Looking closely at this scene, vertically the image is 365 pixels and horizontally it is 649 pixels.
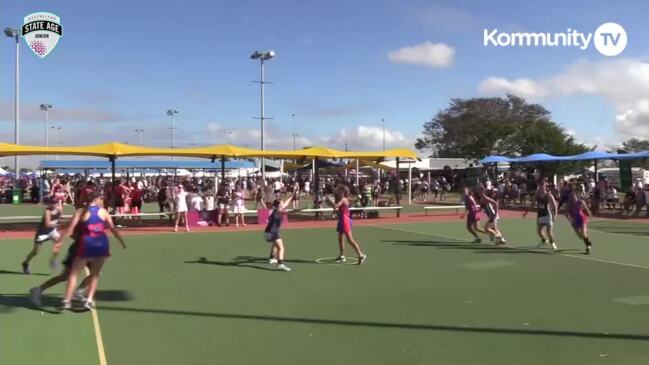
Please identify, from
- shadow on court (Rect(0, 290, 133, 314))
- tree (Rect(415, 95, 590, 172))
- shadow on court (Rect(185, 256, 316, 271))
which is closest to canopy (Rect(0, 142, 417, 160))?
shadow on court (Rect(185, 256, 316, 271))

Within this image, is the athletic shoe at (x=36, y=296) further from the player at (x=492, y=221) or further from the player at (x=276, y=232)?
the player at (x=492, y=221)

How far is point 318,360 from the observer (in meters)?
5.49

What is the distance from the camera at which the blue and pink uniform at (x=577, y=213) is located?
42.2 ft

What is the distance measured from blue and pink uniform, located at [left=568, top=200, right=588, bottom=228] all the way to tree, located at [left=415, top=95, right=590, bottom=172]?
47.0m

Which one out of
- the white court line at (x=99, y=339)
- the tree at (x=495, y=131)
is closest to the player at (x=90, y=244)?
the white court line at (x=99, y=339)

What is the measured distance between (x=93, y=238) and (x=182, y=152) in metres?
14.0

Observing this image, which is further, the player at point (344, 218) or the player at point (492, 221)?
the player at point (492, 221)

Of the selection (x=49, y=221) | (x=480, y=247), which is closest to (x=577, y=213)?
(x=480, y=247)

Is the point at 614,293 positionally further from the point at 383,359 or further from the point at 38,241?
the point at 38,241

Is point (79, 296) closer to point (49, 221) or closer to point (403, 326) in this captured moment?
point (49, 221)

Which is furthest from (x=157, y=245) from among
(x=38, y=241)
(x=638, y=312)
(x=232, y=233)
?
(x=638, y=312)

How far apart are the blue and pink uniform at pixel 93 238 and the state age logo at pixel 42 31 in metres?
7.00

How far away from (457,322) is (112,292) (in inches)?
194

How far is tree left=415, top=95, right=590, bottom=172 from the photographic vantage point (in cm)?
6456
